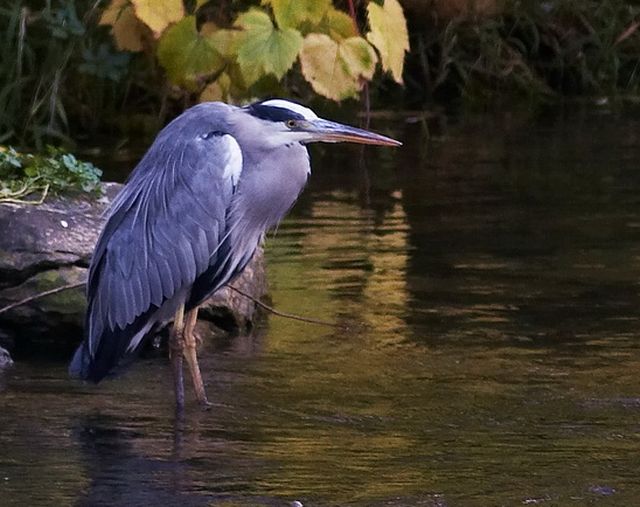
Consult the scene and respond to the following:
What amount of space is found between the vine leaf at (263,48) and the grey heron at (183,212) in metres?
0.66

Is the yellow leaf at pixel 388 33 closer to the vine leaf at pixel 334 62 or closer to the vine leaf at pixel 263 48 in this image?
the vine leaf at pixel 334 62

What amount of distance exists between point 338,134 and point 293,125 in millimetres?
222

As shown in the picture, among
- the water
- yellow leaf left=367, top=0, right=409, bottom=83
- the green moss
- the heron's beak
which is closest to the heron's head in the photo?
the heron's beak

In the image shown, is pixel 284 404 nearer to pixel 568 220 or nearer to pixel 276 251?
pixel 276 251

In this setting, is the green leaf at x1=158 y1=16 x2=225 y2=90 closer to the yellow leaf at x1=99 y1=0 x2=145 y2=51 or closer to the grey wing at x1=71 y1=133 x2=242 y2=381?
the yellow leaf at x1=99 y1=0 x2=145 y2=51

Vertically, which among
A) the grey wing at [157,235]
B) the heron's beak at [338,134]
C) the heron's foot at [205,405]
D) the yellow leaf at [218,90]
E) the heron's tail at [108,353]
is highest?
the yellow leaf at [218,90]

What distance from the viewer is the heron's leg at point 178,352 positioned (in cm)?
621

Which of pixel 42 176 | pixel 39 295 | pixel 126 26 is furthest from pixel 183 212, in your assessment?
pixel 126 26

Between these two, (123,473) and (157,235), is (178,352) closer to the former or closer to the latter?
(157,235)

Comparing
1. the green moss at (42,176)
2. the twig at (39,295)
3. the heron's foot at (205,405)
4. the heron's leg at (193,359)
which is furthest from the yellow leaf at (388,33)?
the heron's foot at (205,405)

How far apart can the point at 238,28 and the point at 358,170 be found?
4.94 m

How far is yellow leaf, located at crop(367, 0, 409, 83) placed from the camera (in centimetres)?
726

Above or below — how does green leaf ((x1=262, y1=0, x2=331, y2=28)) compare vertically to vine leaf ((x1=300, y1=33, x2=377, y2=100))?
above

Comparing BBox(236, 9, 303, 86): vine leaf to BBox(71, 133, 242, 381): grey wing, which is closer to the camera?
BBox(71, 133, 242, 381): grey wing
